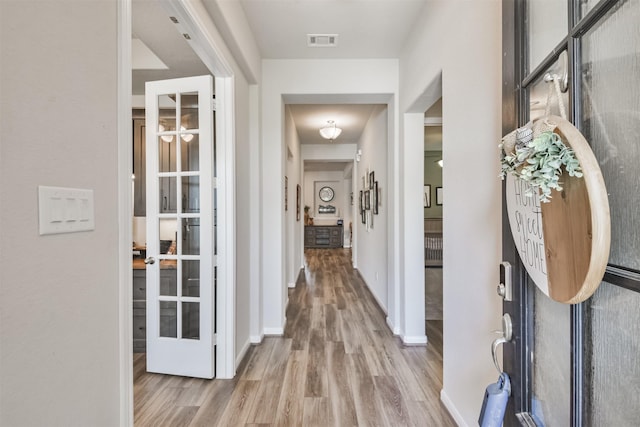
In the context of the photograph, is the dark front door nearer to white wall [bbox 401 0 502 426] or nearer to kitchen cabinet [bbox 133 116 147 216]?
white wall [bbox 401 0 502 426]

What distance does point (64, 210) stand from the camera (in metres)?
0.80

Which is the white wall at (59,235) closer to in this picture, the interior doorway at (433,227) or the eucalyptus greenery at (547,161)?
the eucalyptus greenery at (547,161)

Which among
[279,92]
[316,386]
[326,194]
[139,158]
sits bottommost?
[316,386]

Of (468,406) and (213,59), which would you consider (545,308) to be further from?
(213,59)

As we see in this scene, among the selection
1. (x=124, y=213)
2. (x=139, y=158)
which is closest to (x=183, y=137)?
(x=139, y=158)

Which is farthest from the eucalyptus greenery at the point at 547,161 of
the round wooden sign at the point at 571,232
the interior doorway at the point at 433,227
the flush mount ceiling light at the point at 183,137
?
the flush mount ceiling light at the point at 183,137

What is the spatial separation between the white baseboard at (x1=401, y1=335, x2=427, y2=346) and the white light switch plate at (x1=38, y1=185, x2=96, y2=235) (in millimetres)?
2890

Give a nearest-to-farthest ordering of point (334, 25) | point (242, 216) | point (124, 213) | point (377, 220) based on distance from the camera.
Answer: point (124, 213) → point (334, 25) → point (242, 216) → point (377, 220)

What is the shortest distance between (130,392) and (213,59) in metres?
2.01

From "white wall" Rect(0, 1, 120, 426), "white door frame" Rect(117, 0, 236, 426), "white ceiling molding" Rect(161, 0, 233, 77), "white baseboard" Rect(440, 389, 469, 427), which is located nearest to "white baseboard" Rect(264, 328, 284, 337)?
"white door frame" Rect(117, 0, 236, 426)

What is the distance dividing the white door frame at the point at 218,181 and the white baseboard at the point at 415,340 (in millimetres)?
1672

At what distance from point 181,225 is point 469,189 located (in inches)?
82.0

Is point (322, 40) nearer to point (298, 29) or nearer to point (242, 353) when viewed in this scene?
point (298, 29)

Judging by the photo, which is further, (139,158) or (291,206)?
(291,206)
